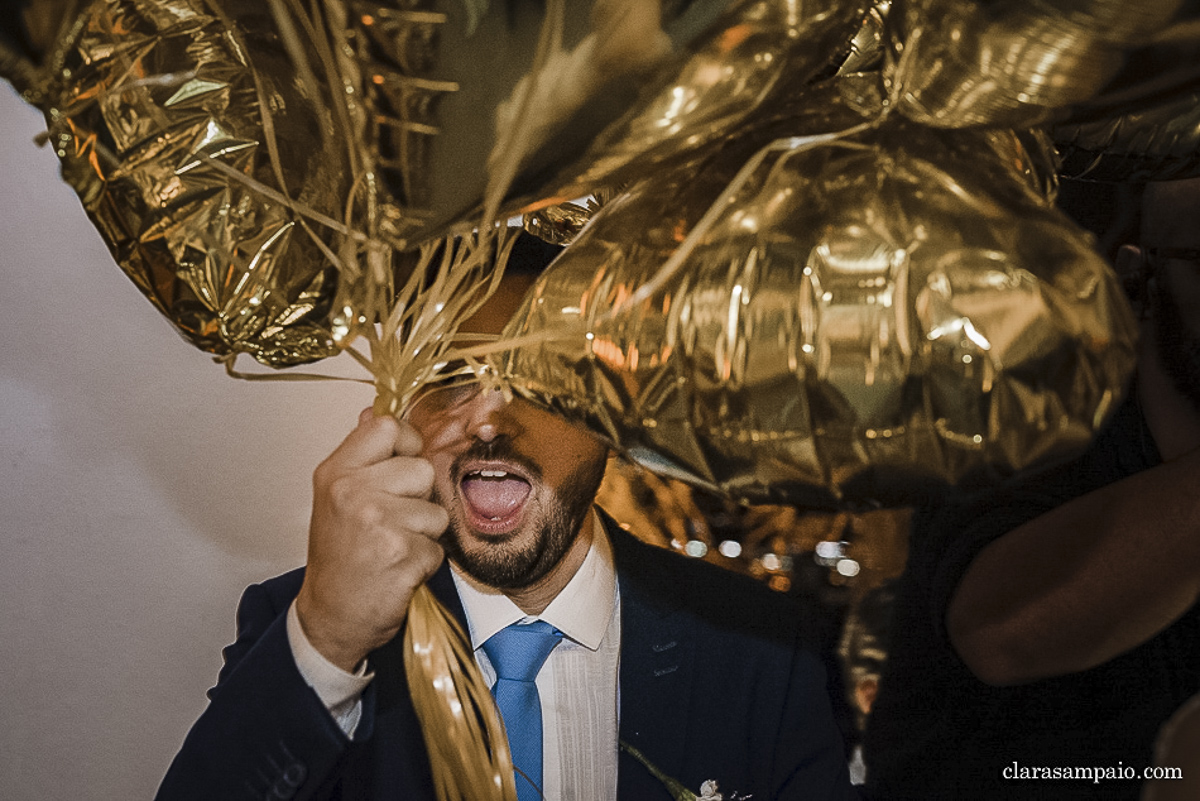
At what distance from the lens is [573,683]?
68 centimetres

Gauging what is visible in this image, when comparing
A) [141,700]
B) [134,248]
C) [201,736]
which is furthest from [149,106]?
[141,700]

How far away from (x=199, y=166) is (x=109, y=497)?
0.43 m

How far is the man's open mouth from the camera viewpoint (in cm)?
63

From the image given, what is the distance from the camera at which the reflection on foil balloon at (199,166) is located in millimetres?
424

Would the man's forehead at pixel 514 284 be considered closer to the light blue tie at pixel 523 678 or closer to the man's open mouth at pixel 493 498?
the man's open mouth at pixel 493 498

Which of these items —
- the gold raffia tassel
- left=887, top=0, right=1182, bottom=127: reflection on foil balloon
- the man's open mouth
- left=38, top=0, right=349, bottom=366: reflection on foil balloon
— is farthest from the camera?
the man's open mouth

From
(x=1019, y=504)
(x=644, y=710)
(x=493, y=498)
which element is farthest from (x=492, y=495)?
(x=1019, y=504)

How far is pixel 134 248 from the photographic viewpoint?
1.50ft

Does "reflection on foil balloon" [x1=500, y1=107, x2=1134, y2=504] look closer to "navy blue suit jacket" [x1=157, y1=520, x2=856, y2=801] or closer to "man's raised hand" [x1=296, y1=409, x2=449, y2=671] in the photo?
"man's raised hand" [x1=296, y1=409, x2=449, y2=671]

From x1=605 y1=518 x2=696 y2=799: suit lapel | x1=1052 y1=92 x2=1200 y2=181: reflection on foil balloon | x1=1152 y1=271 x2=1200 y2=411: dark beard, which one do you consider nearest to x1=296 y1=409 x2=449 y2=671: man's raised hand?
x1=605 y1=518 x2=696 y2=799: suit lapel

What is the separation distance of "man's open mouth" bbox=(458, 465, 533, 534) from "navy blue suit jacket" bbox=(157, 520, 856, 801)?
9cm

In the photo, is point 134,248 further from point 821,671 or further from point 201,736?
point 821,671

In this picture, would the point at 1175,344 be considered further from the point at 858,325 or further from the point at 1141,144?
the point at 858,325

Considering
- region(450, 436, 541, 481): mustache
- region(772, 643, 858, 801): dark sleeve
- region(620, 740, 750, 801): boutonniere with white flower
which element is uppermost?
region(450, 436, 541, 481): mustache
